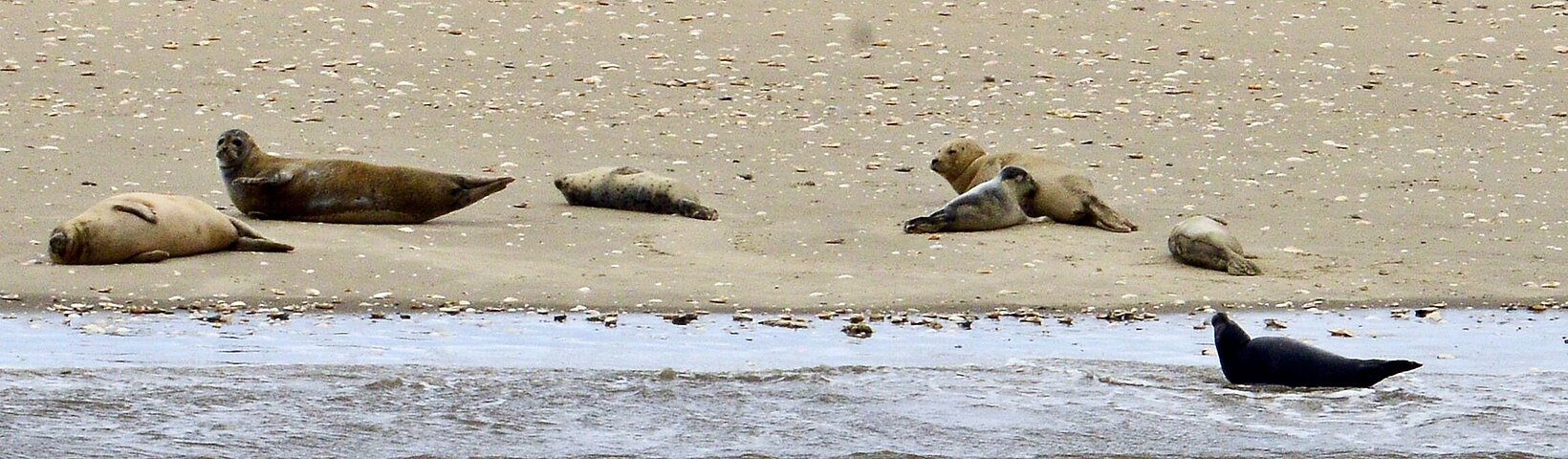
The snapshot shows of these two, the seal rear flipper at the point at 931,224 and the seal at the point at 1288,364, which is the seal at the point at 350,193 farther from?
the seal at the point at 1288,364

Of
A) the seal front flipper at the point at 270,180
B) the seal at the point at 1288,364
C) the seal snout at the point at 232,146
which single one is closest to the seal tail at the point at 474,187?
the seal front flipper at the point at 270,180

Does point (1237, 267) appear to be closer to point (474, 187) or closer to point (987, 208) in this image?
point (987, 208)

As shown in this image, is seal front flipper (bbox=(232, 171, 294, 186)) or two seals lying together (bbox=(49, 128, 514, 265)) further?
seal front flipper (bbox=(232, 171, 294, 186))

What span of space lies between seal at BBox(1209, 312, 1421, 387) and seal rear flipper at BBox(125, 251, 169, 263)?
162 inches

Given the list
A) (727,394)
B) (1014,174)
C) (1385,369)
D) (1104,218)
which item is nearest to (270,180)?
(1014,174)

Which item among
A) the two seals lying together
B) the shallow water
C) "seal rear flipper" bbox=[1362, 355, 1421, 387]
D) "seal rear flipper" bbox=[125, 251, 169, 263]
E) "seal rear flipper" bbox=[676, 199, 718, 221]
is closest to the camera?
the shallow water

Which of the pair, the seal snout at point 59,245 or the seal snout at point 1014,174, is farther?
the seal snout at point 1014,174

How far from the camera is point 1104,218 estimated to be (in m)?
9.47

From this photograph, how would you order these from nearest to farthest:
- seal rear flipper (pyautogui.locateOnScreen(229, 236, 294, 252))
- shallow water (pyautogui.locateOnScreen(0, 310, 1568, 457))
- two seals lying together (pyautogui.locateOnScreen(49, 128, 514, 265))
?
shallow water (pyautogui.locateOnScreen(0, 310, 1568, 457)), two seals lying together (pyautogui.locateOnScreen(49, 128, 514, 265)), seal rear flipper (pyautogui.locateOnScreen(229, 236, 294, 252))

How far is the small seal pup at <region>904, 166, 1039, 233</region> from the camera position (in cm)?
936

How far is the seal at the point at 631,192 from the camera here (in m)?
9.81

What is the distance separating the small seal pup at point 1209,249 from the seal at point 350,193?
118 inches

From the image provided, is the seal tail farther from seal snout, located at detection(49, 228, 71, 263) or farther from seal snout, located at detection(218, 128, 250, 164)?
seal snout, located at detection(49, 228, 71, 263)

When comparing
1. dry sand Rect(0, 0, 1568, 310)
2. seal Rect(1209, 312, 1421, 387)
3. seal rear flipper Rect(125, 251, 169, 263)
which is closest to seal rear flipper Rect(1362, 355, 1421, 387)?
seal Rect(1209, 312, 1421, 387)
